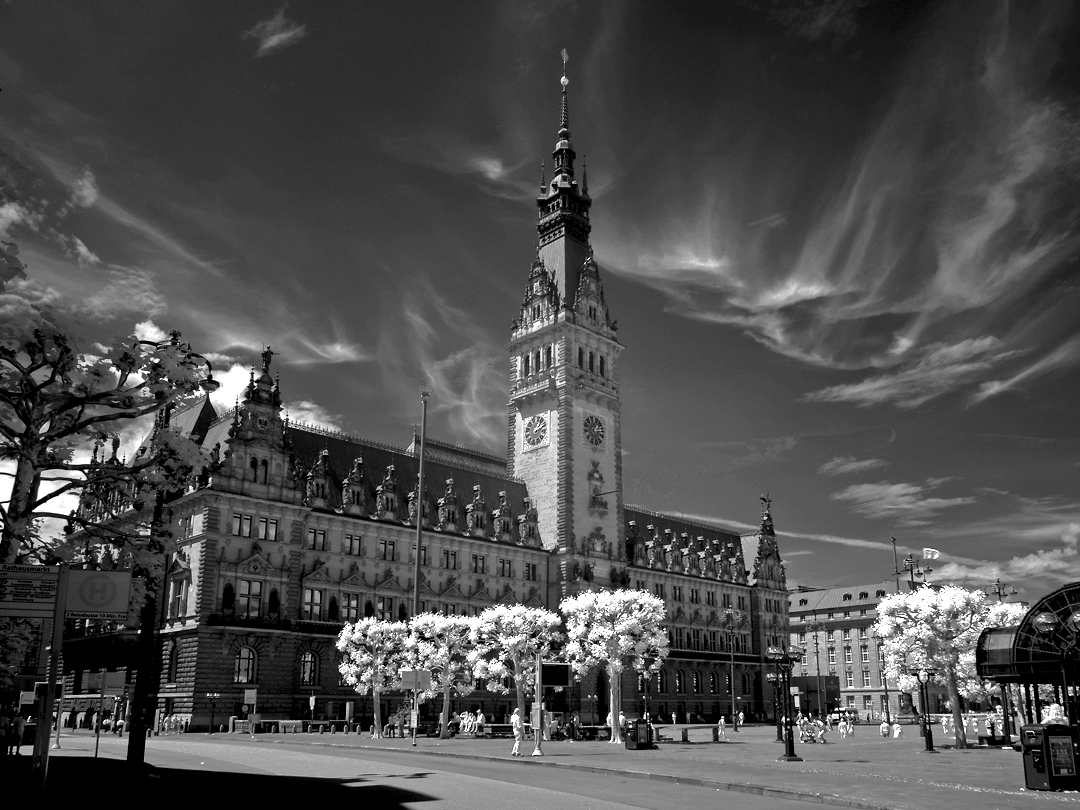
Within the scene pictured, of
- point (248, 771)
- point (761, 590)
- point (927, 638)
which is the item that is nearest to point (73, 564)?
point (248, 771)

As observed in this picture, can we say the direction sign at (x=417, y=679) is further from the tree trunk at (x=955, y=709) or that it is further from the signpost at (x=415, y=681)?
the tree trunk at (x=955, y=709)

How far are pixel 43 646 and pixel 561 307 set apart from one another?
88.3m

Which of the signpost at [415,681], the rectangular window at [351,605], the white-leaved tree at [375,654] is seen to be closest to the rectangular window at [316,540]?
the rectangular window at [351,605]

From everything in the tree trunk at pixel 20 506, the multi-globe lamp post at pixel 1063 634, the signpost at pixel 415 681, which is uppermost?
the tree trunk at pixel 20 506

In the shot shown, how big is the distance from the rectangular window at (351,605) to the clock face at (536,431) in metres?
31.5

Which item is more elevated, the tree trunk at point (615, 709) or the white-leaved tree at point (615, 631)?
the white-leaved tree at point (615, 631)

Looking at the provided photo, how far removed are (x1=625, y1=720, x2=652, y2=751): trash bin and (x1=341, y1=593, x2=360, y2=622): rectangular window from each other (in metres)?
35.2

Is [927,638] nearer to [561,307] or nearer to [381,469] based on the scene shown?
[381,469]

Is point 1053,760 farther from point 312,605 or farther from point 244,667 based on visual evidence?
point 312,605

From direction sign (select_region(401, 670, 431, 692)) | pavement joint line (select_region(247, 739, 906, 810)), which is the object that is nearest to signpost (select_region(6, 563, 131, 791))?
pavement joint line (select_region(247, 739, 906, 810))

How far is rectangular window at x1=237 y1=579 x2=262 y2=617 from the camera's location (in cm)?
7131

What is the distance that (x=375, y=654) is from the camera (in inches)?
2707

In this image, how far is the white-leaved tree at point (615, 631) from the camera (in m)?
62.4

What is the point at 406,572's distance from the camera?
85938 mm
